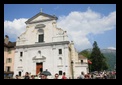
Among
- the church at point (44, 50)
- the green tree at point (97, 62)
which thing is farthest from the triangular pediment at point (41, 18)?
the green tree at point (97, 62)

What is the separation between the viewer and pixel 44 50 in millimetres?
35812

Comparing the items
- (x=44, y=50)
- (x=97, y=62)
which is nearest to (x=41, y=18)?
(x=44, y=50)

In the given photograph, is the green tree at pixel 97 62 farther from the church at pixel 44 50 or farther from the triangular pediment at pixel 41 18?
the triangular pediment at pixel 41 18

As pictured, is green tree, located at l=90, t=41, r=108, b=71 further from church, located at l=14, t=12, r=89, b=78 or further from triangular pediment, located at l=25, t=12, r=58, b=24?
triangular pediment, located at l=25, t=12, r=58, b=24

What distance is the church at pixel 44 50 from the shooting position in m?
34.4

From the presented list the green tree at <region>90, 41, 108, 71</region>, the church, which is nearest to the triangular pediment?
the church

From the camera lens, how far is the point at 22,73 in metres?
35.8

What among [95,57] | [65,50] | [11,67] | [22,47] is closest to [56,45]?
[65,50]

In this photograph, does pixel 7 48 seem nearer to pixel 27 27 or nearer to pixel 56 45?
pixel 27 27

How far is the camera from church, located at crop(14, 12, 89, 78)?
34438mm

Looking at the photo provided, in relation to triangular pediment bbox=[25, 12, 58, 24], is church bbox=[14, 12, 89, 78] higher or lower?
lower

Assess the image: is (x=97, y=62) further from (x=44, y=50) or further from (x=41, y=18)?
(x=41, y=18)

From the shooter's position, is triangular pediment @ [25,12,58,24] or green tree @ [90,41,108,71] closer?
triangular pediment @ [25,12,58,24]
